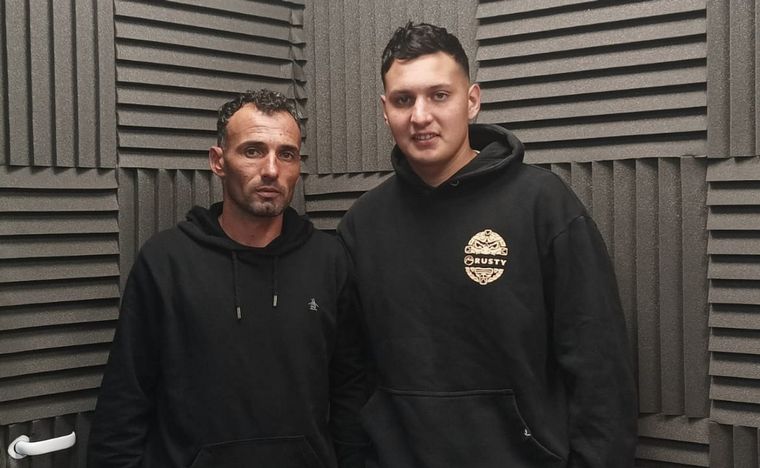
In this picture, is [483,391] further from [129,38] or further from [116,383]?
[129,38]

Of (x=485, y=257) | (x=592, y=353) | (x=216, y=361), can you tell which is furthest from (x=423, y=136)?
(x=216, y=361)

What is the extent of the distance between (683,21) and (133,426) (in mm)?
1713

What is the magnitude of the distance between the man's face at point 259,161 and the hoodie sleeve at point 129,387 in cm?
33

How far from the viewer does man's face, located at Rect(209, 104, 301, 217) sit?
1968 millimetres

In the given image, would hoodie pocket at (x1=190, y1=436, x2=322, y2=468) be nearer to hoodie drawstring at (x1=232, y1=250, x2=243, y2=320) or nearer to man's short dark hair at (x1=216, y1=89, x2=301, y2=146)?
hoodie drawstring at (x1=232, y1=250, x2=243, y2=320)

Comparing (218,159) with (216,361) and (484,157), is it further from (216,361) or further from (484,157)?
(484,157)

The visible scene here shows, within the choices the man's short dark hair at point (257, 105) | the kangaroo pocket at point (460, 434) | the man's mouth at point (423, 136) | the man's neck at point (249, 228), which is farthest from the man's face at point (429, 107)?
the kangaroo pocket at point (460, 434)

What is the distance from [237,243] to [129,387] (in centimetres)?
45

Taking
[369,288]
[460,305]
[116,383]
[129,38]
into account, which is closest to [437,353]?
[460,305]

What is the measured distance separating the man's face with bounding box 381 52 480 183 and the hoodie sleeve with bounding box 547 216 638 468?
360mm

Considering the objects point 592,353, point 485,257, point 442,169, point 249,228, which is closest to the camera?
point 592,353

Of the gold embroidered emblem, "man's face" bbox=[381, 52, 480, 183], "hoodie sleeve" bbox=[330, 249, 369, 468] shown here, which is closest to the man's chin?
"hoodie sleeve" bbox=[330, 249, 369, 468]

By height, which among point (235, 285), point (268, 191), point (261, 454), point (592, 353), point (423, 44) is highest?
point (423, 44)

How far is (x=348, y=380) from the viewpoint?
2.10 metres
